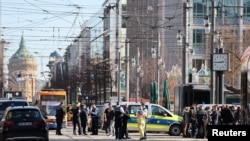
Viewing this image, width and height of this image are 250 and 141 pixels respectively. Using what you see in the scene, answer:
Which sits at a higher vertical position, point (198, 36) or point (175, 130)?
point (198, 36)

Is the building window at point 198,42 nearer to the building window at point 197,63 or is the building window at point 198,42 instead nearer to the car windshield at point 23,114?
the building window at point 197,63

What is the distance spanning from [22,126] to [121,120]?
24.7ft

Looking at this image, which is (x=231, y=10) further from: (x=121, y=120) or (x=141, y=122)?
(x=141, y=122)

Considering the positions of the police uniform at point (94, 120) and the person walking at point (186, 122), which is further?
the police uniform at point (94, 120)

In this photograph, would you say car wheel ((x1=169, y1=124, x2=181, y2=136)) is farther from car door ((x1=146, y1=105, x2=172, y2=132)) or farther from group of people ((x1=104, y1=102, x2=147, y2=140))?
group of people ((x1=104, y1=102, x2=147, y2=140))

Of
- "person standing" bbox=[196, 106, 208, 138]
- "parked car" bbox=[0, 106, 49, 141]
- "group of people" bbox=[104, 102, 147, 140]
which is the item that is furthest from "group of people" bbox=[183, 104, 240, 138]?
"parked car" bbox=[0, 106, 49, 141]

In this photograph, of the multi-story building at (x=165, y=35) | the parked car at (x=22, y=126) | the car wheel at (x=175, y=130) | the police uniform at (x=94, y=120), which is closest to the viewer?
the parked car at (x=22, y=126)

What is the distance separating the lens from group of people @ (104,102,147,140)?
98.4ft

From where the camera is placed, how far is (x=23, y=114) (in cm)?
2473

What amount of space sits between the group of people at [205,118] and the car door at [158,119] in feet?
5.22

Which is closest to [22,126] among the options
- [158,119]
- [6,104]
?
[6,104]

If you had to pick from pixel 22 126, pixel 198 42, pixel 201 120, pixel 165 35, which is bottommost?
pixel 201 120

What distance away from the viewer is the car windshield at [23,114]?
A: 2472 cm

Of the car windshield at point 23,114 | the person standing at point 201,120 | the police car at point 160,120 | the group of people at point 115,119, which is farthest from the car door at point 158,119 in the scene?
the car windshield at point 23,114
